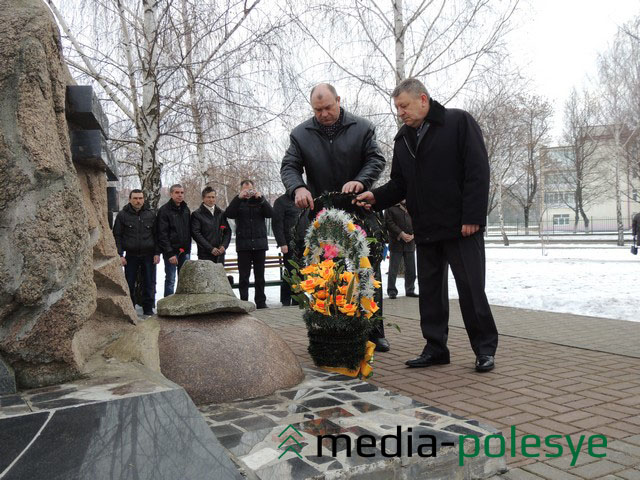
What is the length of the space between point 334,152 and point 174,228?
436 centimetres

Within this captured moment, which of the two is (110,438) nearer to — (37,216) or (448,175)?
(37,216)

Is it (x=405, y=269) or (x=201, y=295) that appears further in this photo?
(x=405, y=269)

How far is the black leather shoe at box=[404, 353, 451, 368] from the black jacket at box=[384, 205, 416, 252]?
16.7 feet

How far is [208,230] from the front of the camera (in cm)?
880

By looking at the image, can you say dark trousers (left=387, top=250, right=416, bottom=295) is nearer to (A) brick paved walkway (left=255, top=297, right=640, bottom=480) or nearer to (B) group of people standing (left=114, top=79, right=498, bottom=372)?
(A) brick paved walkway (left=255, top=297, right=640, bottom=480)

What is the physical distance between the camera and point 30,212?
282 cm

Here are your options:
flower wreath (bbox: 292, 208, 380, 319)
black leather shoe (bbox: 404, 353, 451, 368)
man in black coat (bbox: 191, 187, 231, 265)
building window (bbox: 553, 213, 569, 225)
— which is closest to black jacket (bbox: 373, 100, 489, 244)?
flower wreath (bbox: 292, 208, 380, 319)

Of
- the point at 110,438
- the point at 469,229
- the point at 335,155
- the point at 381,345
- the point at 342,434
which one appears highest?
the point at 335,155

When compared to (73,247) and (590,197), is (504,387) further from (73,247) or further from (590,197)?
(590,197)

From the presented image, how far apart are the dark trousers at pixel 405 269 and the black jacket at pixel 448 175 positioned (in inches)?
202

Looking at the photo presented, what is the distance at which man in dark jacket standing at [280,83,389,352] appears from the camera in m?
4.86

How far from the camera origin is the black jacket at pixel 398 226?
32.6ft

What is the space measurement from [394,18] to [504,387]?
10.3m

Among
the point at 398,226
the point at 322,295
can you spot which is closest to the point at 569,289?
the point at 398,226
